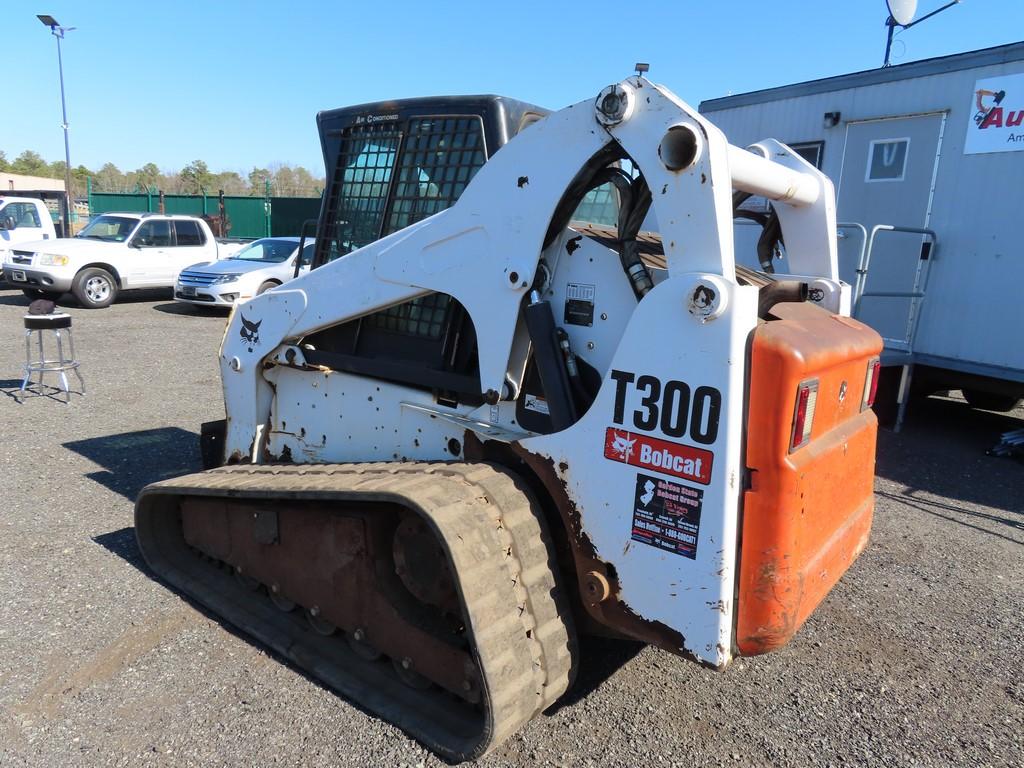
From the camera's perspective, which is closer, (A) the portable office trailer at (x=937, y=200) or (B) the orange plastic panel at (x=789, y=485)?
(B) the orange plastic panel at (x=789, y=485)

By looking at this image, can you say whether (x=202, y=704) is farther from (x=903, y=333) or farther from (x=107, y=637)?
(x=903, y=333)

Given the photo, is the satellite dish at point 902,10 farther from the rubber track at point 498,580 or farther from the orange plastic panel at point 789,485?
the rubber track at point 498,580

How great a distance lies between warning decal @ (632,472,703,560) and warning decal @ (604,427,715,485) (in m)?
0.04

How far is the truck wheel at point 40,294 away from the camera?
14.8 m

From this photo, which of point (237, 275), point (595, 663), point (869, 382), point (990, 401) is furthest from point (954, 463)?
point (237, 275)

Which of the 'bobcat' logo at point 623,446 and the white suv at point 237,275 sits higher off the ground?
the 'bobcat' logo at point 623,446

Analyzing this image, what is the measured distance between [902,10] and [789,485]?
9.69 m

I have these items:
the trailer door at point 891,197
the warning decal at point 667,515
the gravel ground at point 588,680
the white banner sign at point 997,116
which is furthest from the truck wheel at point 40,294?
the warning decal at point 667,515

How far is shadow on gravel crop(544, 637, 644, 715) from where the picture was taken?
3.07 m

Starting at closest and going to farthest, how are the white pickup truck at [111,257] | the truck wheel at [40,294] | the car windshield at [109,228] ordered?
the white pickup truck at [111,257], the truck wheel at [40,294], the car windshield at [109,228]

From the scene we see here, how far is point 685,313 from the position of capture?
2.42m

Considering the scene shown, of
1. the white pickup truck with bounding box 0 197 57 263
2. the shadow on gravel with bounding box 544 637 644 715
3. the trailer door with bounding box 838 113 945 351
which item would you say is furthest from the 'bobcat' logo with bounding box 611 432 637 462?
the white pickup truck with bounding box 0 197 57 263

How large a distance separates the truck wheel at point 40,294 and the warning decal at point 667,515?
50.0ft

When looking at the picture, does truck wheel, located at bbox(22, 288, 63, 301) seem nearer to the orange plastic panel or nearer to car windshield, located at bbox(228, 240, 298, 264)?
car windshield, located at bbox(228, 240, 298, 264)
